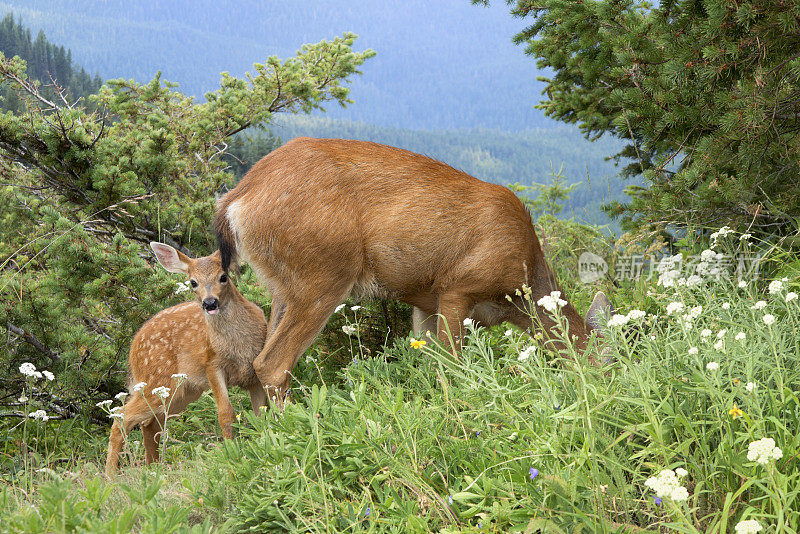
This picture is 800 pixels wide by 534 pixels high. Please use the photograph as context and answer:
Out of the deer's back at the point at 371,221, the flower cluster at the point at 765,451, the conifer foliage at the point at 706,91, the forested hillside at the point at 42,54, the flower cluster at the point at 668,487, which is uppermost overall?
the conifer foliage at the point at 706,91

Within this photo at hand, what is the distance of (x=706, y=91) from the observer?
205 inches

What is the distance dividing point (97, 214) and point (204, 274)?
103 inches

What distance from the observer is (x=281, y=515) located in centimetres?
259

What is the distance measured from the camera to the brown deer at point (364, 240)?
496 cm

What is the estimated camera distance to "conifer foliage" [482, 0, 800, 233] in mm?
4746

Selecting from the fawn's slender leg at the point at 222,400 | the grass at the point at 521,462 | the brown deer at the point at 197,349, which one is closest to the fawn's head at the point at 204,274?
the brown deer at the point at 197,349

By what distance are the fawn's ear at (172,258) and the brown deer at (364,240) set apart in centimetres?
32

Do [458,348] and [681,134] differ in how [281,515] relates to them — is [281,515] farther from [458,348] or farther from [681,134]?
[681,134]

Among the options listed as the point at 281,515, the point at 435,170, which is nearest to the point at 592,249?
the point at 435,170

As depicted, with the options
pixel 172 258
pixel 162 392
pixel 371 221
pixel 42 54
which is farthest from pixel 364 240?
pixel 42 54

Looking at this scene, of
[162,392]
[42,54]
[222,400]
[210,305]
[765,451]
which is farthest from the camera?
[42,54]

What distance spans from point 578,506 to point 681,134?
13.0 feet

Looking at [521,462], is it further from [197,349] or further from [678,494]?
[197,349]

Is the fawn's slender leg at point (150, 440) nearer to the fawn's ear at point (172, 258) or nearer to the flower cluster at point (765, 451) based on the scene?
the fawn's ear at point (172, 258)
